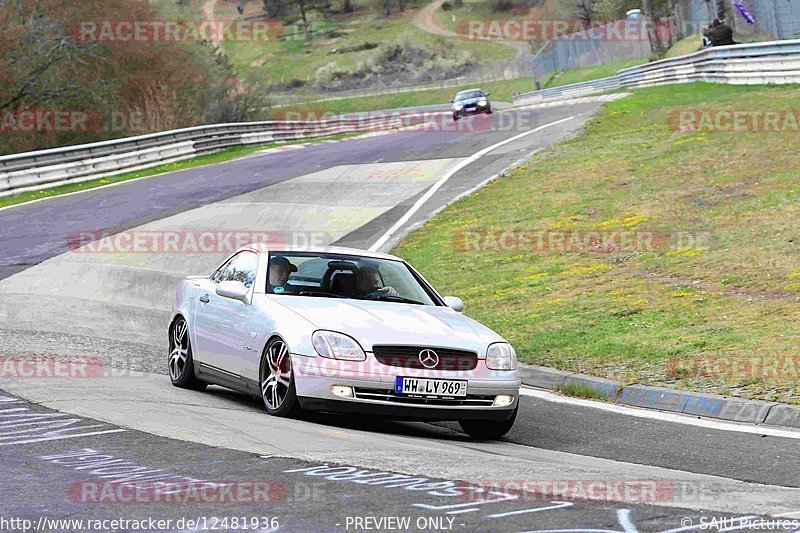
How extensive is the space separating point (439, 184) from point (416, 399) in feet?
60.0

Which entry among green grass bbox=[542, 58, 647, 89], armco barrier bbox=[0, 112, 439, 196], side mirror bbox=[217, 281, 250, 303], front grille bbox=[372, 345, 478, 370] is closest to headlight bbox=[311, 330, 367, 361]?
front grille bbox=[372, 345, 478, 370]

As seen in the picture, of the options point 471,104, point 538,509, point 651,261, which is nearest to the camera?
point 538,509

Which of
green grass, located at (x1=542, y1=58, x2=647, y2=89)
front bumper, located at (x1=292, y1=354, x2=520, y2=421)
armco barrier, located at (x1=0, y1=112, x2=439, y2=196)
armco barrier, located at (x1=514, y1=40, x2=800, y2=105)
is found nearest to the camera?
Result: front bumper, located at (x1=292, y1=354, x2=520, y2=421)

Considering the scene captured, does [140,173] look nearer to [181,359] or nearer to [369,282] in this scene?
[181,359]

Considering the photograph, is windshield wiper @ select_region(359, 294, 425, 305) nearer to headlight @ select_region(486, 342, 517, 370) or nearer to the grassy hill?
headlight @ select_region(486, 342, 517, 370)

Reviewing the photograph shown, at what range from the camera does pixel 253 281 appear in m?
9.98

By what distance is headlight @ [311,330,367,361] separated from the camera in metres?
8.59

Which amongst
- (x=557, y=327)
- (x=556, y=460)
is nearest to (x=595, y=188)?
(x=557, y=327)

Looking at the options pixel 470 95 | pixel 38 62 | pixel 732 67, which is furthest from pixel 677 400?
pixel 470 95

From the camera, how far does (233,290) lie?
9852 millimetres

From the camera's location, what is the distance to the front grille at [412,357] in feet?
28.4

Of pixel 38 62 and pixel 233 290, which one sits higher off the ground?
pixel 38 62

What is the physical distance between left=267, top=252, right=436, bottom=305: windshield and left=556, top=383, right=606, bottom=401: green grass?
5.34ft

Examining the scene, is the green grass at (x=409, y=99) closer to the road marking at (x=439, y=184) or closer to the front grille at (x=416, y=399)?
the road marking at (x=439, y=184)
